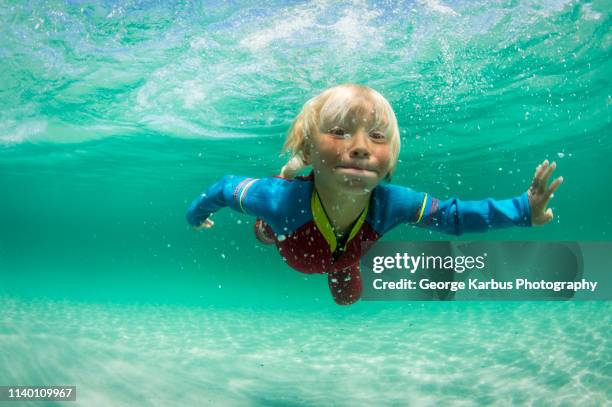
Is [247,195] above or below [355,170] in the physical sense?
above

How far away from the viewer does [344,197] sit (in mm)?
3566

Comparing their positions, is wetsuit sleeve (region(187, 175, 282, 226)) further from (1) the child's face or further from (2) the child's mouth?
(2) the child's mouth

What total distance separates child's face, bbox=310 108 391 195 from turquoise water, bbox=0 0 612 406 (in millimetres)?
6092

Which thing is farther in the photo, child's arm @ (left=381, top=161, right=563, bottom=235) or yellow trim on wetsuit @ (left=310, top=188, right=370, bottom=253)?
yellow trim on wetsuit @ (left=310, top=188, right=370, bottom=253)

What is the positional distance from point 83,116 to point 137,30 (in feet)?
27.7

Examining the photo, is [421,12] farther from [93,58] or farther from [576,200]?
[576,200]

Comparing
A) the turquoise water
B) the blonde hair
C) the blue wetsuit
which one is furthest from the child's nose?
the turquoise water

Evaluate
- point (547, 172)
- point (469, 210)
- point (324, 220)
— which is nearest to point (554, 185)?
point (547, 172)

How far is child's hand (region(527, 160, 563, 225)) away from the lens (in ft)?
9.61

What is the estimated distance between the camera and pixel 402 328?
15.3 m

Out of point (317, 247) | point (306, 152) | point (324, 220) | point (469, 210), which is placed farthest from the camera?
point (317, 247)

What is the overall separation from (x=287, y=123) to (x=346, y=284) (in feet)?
47.5

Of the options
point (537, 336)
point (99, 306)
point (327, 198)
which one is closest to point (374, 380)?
point (537, 336)

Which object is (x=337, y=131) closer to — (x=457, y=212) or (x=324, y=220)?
(x=324, y=220)
